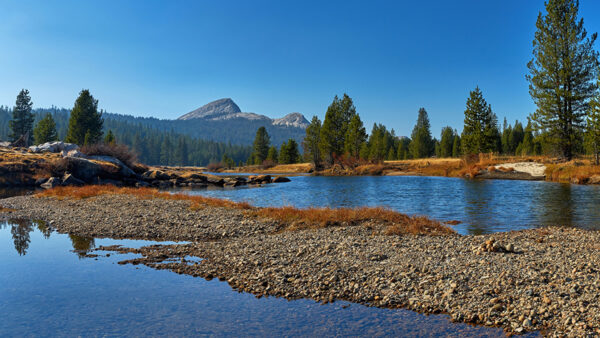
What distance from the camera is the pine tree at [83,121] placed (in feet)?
281

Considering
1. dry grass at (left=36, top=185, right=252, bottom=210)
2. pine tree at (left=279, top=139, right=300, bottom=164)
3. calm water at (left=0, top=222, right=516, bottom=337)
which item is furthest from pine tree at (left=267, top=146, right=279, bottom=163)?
calm water at (left=0, top=222, right=516, bottom=337)

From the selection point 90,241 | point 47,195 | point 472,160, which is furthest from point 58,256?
point 472,160

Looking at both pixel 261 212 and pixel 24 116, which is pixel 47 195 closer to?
pixel 261 212

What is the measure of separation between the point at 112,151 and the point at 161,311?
59901 mm

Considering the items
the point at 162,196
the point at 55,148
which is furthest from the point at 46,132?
the point at 162,196

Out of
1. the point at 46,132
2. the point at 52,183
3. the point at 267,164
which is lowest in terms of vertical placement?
the point at 52,183

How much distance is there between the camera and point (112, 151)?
60969 mm

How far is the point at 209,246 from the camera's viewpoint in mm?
14500

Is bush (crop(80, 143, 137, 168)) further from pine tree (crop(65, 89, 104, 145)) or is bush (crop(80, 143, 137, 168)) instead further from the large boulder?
pine tree (crop(65, 89, 104, 145))

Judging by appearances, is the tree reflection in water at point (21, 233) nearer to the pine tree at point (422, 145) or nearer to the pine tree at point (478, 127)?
the pine tree at point (478, 127)

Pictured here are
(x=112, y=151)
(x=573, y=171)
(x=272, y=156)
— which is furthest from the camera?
(x=272, y=156)

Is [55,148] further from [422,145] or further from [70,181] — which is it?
[422,145]

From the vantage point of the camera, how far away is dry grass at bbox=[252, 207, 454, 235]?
1625 cm

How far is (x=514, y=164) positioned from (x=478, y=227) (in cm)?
4856
